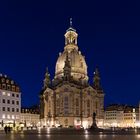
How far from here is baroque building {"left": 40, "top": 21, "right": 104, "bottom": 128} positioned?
541 ft

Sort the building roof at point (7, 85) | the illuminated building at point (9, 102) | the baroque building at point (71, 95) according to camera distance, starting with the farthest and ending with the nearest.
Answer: the baroque building at point (71, 95)
the building roof at point (7, 85)
the illuminated building at point (9, 102)

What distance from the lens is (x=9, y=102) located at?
115188 mm

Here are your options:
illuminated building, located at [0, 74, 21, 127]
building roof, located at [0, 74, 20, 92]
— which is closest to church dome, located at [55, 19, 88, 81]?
building roof, located at [0, 74, 20, 92]

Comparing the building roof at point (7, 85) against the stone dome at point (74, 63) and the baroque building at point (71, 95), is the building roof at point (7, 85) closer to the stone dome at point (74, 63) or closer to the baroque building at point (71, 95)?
the baroque building at point (71, 95)

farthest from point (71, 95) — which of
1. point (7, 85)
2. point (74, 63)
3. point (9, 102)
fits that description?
point (9, 102)

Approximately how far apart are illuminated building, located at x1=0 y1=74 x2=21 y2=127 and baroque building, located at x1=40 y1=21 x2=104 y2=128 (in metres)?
41.4

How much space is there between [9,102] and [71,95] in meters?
54.5

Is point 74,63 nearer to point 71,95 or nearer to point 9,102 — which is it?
point 71,95

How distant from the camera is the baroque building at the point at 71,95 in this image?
16500cm

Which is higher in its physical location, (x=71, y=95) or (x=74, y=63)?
(x=74, y=63)

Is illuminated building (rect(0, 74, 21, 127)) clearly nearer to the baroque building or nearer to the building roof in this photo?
the building roof

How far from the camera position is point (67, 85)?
166 metres

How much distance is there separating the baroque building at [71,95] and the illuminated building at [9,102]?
41.4m

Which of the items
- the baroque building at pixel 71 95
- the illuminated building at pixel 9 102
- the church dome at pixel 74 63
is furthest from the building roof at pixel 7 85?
the church dome at pixel 74 63
